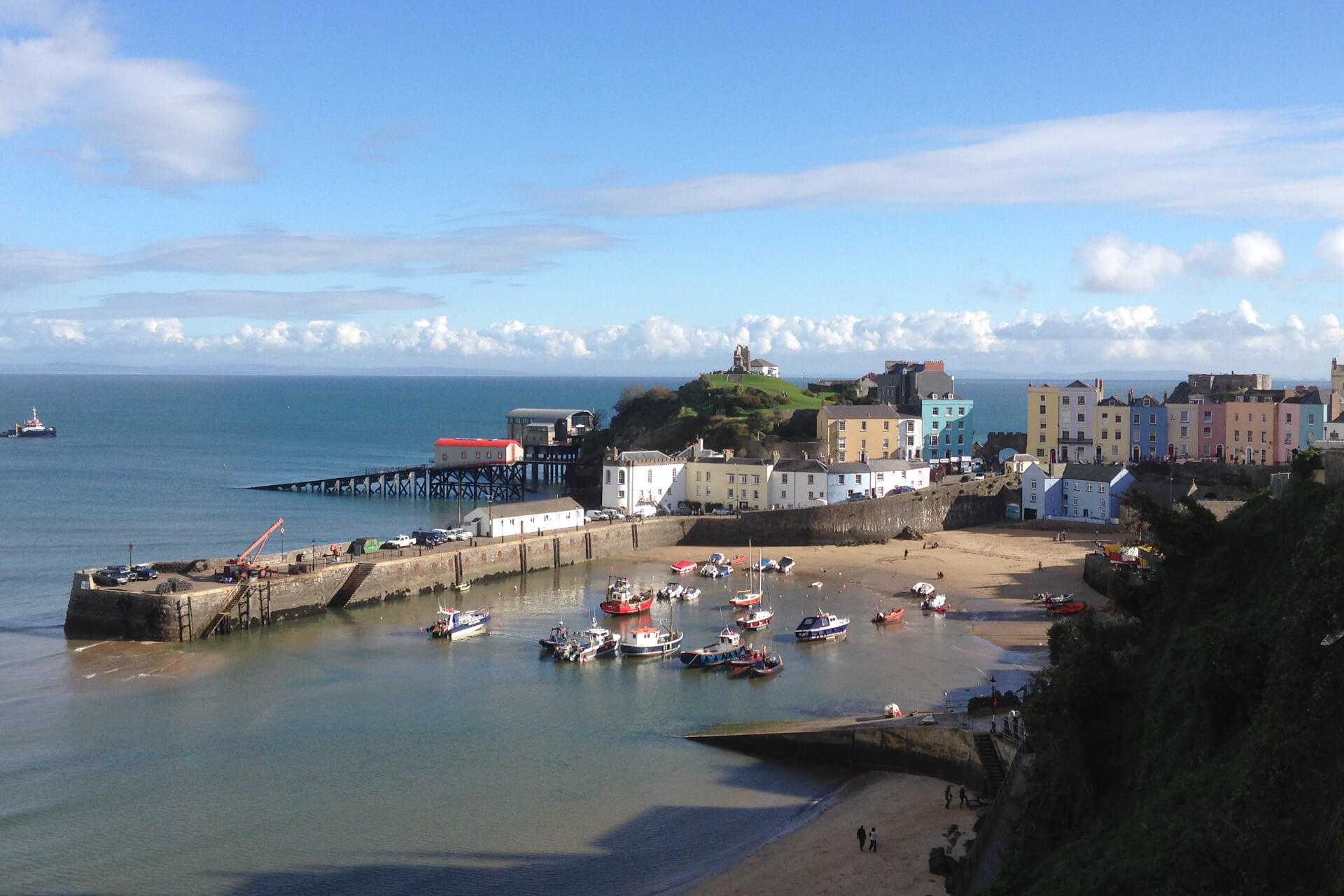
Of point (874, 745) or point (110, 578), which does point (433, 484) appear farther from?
point (874, 745)

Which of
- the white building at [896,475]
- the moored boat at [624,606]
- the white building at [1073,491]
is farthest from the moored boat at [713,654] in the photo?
the white building at [1073,491]

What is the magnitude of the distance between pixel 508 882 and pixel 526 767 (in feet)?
18.4

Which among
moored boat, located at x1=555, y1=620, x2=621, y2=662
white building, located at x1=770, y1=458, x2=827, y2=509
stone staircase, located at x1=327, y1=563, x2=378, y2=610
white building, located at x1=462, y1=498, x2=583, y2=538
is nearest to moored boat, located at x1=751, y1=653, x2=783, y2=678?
moored boat, located at x1=555, y1=620, x2=621, y2=662

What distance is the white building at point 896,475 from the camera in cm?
6259

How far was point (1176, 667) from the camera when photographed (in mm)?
16297

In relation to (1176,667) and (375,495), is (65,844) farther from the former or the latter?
(375,495)

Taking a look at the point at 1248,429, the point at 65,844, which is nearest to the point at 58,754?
the point at 65,844

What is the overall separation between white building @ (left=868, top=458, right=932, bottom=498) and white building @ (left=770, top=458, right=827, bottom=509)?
10.7 feet

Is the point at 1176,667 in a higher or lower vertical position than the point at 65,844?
higher

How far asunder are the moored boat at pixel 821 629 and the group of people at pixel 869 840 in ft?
54.0

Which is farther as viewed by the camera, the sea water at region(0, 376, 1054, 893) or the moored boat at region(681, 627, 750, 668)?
the moored boat at region(681, 627, 750, 668)

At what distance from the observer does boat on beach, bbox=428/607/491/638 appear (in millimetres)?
39312

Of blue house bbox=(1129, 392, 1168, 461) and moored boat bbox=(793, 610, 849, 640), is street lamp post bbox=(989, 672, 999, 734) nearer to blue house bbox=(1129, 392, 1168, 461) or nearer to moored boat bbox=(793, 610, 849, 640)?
moored boat bbox=(793, 610, 849, 640)

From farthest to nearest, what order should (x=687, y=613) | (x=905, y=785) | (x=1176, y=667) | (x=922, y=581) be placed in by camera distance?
(x=922, y=581)
(x=687, y=613)
(x=905, y=785)
(x=1176, y=667)
